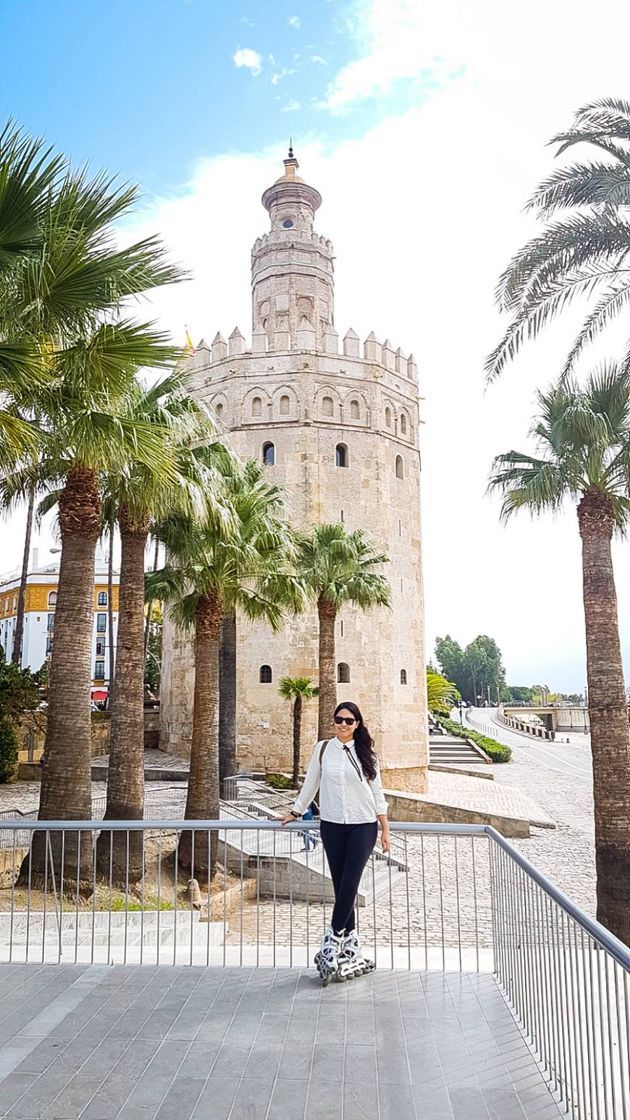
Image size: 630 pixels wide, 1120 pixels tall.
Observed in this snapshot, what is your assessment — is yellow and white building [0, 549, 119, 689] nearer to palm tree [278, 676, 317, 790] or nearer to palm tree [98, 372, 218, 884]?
palm tree [278, 676, 317, 790]

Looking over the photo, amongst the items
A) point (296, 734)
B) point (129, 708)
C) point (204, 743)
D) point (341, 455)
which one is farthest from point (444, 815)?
point (341, 455)

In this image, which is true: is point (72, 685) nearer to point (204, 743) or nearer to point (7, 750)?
point (204, 743)

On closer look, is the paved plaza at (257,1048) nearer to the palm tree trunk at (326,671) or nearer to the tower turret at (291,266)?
the palm tree trunk at (326,671)

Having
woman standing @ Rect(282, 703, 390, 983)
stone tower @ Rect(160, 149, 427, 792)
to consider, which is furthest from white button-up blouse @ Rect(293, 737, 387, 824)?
stone tower @ Rect(160, 149, 427, 792)

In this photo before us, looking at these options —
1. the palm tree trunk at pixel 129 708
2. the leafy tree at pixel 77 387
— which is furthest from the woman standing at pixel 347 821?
the palm tree trunk at pixel 129 708

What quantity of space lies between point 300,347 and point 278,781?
16680mm

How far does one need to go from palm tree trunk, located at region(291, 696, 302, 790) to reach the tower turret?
52.5ft

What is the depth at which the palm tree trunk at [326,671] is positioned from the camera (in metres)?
22.2

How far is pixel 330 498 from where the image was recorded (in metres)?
30.7

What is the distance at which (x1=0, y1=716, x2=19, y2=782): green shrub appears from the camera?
2323 cm

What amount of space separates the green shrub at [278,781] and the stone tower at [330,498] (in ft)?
4.12

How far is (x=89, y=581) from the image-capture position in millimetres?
10836

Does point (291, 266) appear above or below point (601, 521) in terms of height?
above

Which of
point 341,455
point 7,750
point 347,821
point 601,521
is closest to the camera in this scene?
point 347,821
